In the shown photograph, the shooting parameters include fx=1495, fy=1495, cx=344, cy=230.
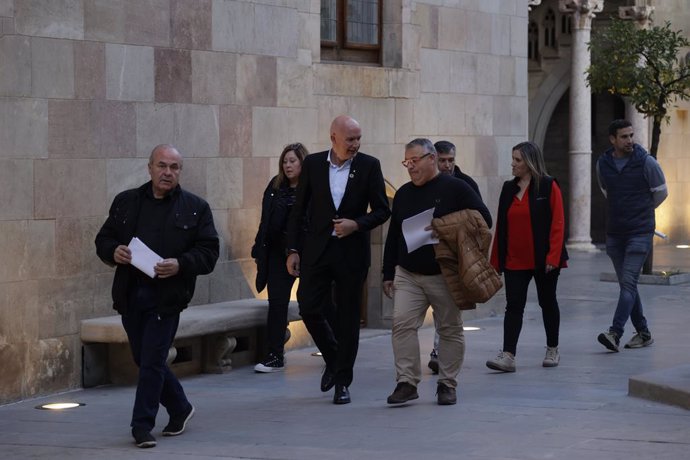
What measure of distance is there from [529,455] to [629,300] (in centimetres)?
450

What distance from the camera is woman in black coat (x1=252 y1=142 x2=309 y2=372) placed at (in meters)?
11.1

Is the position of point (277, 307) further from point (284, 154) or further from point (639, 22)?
point (639, 22)

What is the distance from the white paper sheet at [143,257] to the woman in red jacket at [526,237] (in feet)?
11.7

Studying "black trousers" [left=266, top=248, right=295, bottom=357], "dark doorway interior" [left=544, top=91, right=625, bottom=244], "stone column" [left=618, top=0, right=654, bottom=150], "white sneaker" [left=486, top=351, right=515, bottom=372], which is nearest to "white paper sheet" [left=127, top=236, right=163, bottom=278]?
"black trousers" [left=266, top=248, right=295, bottom=357]

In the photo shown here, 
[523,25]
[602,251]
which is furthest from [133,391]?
[602,251]

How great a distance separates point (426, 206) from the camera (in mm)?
9125

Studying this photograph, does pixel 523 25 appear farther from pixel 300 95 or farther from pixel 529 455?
pixel 529 455

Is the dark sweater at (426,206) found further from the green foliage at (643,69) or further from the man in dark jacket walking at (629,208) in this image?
the green foliage at (643,69)

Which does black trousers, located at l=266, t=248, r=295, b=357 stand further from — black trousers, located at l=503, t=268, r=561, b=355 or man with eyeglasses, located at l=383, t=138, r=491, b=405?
man with eyeglasses, located at l=383, t=138, r=491, b=405

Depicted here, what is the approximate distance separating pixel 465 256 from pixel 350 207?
2.70ft

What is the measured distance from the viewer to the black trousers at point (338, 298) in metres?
9.19

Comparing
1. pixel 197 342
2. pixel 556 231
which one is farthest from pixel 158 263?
pixel 556 231

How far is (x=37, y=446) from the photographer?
316 inches

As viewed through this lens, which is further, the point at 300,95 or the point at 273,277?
the point at 300,95
